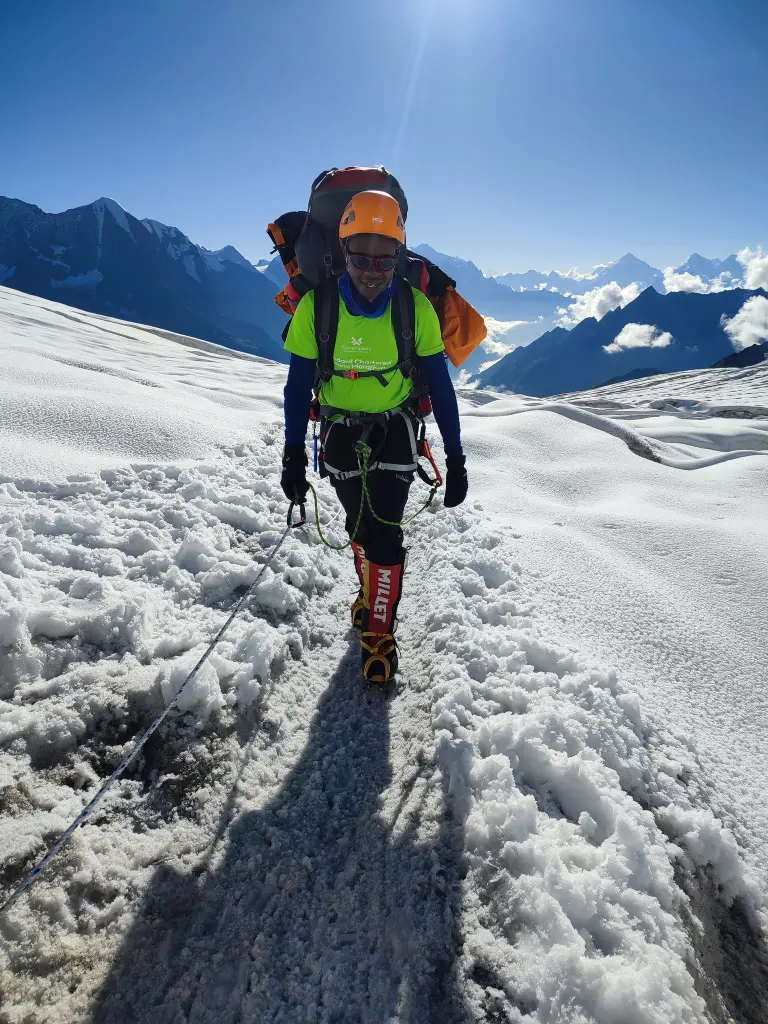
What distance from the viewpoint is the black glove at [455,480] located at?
4.17 meters

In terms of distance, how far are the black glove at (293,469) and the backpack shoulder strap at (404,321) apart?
1128 millimetres

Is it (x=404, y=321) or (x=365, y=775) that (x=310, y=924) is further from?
(x=404, y=321)

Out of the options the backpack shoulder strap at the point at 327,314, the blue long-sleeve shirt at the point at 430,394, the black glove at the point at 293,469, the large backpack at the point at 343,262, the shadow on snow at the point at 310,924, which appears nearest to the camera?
the shadow on snow at the point at 310,924

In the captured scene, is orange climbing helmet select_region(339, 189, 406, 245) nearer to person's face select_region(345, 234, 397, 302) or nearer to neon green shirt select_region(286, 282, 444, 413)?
person's face select_region(345, 234, 397, 302)

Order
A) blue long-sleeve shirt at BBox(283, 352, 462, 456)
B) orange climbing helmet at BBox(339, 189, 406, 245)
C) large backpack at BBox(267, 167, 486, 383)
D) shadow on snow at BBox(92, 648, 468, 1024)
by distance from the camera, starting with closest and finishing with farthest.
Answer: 1. shadow on snow at BBox(92, 648, 468, 1024)
2. orange climbing helmet at BBox(339, 189, 406, 245)
3. blue long-sleeve shirt at BBox(283, 352, 462, 456)
4. large backpack at BBox(267, 167, 486, 383)

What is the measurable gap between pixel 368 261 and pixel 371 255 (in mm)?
45

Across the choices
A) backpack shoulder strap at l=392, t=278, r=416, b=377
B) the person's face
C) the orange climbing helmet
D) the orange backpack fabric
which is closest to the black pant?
backpack shoulder strap at l=392, t=278, r=416, b=377

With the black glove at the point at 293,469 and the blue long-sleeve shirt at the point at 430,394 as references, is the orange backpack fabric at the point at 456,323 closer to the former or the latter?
the blue long-sleeve shirt at the point at 430,394

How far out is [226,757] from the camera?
3.25m

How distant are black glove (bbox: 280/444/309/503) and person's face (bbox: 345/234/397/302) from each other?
1.35 metres

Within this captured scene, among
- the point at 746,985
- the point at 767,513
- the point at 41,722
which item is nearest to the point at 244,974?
the point at 41,722

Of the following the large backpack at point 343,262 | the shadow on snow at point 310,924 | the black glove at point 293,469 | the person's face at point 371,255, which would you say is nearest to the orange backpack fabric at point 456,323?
the large backpack at point 343,262

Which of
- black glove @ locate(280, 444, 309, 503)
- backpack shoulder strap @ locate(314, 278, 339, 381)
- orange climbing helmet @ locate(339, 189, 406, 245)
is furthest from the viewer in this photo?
black glove @ locate(280, 444, 309, 503)

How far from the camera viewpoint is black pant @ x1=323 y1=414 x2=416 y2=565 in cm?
393
